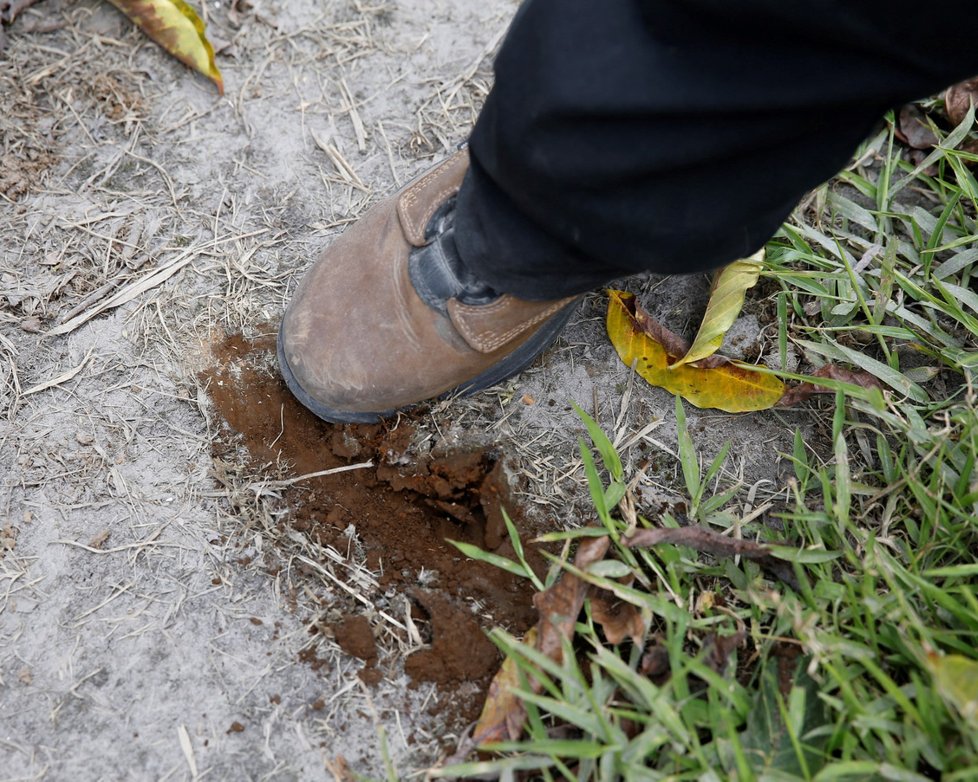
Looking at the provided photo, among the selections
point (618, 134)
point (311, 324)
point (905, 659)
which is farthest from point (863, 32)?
point (311, 324)

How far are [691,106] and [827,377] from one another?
0.86 metres

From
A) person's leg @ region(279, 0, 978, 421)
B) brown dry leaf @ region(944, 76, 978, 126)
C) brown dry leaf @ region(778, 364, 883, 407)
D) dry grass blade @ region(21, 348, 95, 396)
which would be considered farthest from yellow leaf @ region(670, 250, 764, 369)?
dry grass blade @ region(21, 348, 95, 396)

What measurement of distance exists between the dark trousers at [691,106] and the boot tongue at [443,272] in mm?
316

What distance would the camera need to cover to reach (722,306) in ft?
5.41

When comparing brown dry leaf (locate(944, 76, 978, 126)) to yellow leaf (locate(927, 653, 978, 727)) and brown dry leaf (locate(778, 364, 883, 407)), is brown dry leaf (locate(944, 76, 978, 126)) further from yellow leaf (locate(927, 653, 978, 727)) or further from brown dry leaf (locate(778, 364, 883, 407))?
yellow leaf (locate(927, 653, 978, 727))

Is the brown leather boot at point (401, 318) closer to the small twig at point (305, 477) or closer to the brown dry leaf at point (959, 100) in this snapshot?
the small twig at point (305, 477)

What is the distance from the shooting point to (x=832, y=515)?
4.77ft

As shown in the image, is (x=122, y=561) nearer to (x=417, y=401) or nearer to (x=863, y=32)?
(x=417, y=401)

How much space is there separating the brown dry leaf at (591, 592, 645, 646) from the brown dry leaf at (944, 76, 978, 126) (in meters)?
1.42

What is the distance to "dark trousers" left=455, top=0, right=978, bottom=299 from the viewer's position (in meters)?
0.88

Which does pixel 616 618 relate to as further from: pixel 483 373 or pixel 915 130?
pixel 915 130

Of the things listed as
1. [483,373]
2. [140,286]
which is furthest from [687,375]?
[140,286]

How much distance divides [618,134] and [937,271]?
1.10 metres

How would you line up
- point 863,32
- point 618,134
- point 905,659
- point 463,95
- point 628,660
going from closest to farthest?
point 863,32, point 618,134, point 905,659, point 628,660, point 463,95
